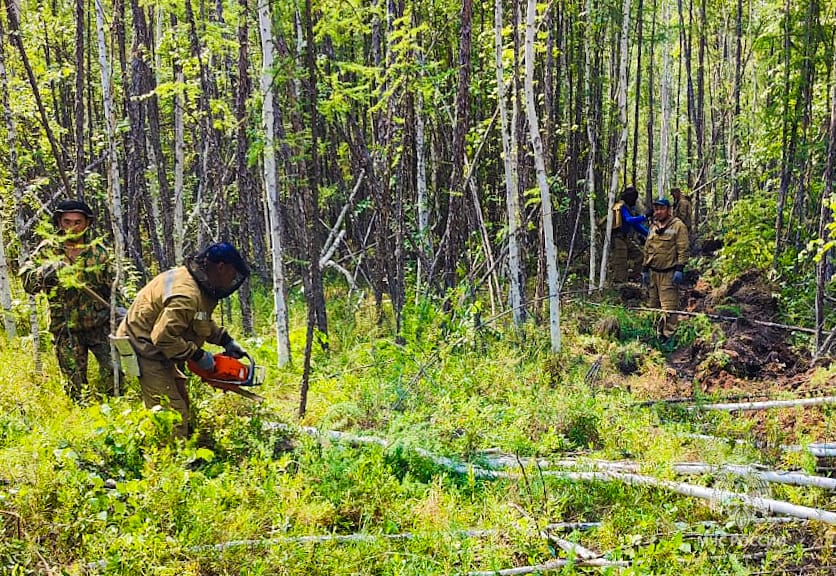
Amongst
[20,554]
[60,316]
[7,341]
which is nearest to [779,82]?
[60,316]

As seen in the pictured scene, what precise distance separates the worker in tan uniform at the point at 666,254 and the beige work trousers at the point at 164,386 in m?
5.91

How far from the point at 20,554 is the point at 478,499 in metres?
2.46

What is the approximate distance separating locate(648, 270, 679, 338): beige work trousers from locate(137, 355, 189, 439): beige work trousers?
5.88 m

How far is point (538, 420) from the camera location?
16.6 feet

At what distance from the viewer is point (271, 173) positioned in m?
6.08

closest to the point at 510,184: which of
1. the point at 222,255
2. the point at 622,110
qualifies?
the point at 622,110

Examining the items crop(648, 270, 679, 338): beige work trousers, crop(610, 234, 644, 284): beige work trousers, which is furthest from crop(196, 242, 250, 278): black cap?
crop(610, 234, 644, 284): beige work trousers

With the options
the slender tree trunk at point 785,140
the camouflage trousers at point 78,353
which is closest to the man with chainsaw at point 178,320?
the camouflage trousers at point 78,353

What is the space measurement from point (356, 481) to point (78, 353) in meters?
2.82

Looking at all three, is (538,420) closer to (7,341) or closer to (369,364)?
(369,364)

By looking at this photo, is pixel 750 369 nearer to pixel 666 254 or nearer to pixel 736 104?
pixel 666 254

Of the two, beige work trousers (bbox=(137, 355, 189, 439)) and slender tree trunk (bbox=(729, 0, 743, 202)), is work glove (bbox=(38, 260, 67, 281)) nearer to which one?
beige work trousers (bbox=(137, 355, 189, 439))

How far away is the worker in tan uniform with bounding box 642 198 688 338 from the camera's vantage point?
8172mm

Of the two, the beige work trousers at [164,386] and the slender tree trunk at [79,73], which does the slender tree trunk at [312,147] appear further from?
the slender tree trunk at [79,73]
